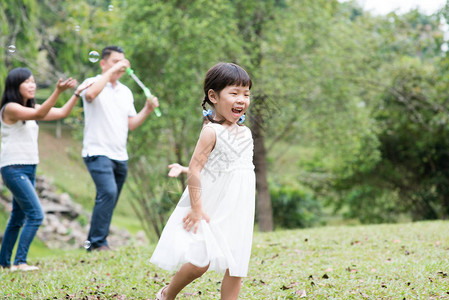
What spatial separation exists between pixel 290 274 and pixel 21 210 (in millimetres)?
2619

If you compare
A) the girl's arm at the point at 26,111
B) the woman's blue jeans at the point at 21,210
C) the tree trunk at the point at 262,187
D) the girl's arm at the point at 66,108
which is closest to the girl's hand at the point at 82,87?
the girl's arm at the point at 66,108

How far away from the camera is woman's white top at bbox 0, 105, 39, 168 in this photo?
4.77 meters

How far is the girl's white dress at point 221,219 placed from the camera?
112 inches

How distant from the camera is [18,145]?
4.80m

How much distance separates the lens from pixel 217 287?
403 centimetres

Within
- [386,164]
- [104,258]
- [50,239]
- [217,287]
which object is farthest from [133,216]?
[217,287]

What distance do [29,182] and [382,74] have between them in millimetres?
10919

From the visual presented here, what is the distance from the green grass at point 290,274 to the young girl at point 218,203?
0.89 m

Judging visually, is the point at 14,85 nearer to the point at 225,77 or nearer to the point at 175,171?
the point at 175,171

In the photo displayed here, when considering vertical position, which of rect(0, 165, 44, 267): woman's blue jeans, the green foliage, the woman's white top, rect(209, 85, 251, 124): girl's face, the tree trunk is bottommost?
the green foliage

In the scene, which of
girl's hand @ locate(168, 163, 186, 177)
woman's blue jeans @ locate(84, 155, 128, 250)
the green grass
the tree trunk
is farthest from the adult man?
the tree trunk

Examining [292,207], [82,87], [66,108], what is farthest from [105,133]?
[292,207]

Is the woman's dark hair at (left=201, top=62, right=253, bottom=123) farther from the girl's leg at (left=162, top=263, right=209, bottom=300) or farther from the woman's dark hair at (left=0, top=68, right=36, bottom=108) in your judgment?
the woman's dark hair at (left=0, top=68, right=36, bottom=108)

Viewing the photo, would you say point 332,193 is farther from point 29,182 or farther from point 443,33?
point 29,182
